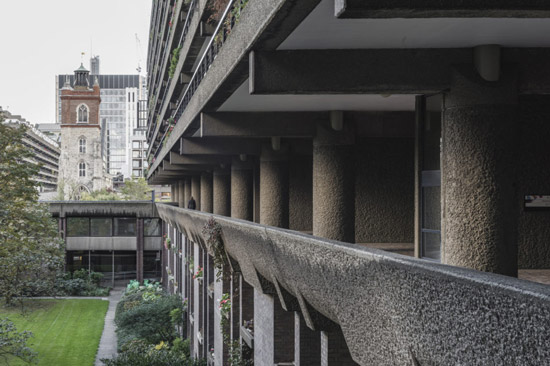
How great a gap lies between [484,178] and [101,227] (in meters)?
51.9

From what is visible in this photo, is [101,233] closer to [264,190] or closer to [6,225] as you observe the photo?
[6,225]

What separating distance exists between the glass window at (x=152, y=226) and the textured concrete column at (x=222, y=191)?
2885 centimetres

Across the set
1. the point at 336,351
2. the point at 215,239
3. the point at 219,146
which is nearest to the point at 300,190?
the point at 219,146

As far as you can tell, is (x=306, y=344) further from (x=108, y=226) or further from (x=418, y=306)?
(x=108, y=226)

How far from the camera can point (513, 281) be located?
3.20 m

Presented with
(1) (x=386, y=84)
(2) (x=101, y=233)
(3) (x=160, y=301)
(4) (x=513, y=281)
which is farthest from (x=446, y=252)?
(2) (x=101, y=233)

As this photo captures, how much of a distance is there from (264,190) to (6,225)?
13.0 m

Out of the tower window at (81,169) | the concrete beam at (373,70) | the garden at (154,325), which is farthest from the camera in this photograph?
the tower window at (81,169)

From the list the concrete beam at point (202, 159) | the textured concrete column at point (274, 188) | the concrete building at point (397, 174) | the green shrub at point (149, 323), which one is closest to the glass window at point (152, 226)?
the green shrub at point (149, 323)

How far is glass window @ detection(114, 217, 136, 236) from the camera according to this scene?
56469 mm

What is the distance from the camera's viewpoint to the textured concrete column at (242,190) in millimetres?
22266

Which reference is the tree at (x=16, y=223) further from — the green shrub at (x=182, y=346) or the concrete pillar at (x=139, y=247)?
the concrete pillar at (x=139, y=247)

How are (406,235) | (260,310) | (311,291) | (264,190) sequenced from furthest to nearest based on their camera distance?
(264,190) → (406,235) → (260,310) → (311,291)

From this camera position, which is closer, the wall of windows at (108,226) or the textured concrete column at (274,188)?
the textured concrete column at (274,188)
